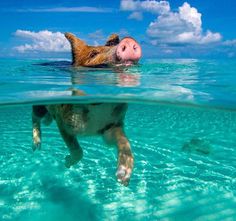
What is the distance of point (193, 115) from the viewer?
1822cm

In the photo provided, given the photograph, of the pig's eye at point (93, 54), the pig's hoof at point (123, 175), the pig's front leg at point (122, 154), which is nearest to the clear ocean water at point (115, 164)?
the pig's eye at point (93, 54)

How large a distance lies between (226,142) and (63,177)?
604 cm

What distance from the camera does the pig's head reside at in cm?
869

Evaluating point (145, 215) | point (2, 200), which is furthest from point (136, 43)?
point (2, 200)

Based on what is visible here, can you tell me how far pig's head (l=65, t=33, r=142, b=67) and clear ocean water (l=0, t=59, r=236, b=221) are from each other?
0.37m

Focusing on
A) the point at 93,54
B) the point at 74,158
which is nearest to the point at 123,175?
the point at 74,158

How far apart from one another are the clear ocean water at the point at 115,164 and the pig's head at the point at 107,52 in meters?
0.37

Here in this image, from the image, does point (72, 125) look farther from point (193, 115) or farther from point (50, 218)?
point (193, 115)

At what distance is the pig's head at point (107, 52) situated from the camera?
8685 mm

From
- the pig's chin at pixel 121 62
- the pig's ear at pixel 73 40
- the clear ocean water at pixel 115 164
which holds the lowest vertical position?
the clear ocean water at pixel 115 164

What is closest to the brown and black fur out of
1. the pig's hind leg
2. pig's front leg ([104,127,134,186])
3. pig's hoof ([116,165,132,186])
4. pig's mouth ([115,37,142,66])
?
pig's mouth ([115,37,142,66])

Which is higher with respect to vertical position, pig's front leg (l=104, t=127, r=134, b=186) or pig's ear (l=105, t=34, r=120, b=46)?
pig's ear (l=105, t=34, r=120, b=46)

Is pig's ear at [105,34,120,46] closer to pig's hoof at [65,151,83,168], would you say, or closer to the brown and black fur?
the brown and black fur

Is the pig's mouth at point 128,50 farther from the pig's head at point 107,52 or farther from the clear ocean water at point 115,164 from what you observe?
the clear ocean water at point 115,164
